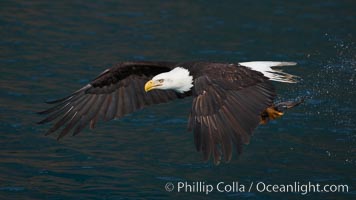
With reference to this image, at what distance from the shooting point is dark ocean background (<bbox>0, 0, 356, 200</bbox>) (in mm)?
8195

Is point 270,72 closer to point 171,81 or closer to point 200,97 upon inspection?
point 171,81

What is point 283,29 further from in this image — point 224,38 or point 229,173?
point 229,173

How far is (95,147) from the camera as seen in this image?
903 centimetres

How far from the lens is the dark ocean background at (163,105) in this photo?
820cm

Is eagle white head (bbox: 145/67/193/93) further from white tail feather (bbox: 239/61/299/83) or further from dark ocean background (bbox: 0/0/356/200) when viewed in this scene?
dark ocean background (bbox: 0/0/356/200)

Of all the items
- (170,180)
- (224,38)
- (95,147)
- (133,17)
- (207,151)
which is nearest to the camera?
(207,151)

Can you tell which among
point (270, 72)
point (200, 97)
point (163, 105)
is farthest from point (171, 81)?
point (163, 105)

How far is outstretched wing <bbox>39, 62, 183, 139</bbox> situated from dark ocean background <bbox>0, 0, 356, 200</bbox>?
1.70 ft

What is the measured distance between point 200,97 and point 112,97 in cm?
167

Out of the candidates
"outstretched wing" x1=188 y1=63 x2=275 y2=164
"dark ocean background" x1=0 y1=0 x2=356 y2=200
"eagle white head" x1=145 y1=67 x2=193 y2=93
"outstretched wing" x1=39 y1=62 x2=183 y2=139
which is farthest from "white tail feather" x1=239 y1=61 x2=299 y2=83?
"dark ocean background" x1=0 y1=0 x2=356 y2=200

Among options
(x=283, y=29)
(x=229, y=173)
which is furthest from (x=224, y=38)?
(x=229, y=173)

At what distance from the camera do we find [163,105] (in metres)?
10.3

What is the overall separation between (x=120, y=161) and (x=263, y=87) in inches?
80.7

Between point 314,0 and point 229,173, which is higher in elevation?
point 314,0
